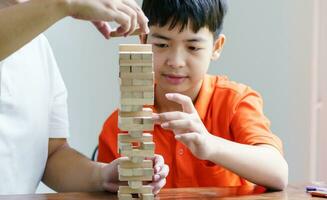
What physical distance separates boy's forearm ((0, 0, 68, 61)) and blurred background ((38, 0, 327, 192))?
4.16 ft

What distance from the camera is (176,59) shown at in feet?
4.63

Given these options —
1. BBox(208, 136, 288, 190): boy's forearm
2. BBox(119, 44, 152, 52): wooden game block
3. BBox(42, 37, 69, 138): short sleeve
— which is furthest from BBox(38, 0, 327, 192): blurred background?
BBox(119, 44, 152, 52): wooden game block

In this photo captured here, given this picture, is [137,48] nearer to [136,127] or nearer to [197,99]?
[136,127]

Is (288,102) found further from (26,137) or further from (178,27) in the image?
(26,137)

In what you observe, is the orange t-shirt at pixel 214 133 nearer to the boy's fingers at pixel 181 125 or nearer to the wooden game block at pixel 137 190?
the boy's fingers at pixel 181 125

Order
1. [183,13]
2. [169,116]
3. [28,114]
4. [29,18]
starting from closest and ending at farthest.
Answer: [29,18], [169,116], [28,114], [183,13]

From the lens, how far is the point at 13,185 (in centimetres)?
134

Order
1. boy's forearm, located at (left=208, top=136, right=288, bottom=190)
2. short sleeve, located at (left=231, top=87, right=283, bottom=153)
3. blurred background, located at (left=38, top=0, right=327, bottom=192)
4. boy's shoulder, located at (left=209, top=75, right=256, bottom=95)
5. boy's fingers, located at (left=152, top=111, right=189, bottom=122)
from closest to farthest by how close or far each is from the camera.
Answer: boy's fingers, located at (left=152, top=111, right=189, bottom=122)
boy's forearm, located at (left=208, top=136, right=288, bottom=190)
short sleeve, located at (left=231, top=87, right=283, bottom=153)
boy's shoulder, located at (left=209, top=75, right=256, bottom=95)
blurred background, located at (left=38, top=0, right=327, bottom=192)

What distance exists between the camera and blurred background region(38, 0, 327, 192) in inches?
87.5

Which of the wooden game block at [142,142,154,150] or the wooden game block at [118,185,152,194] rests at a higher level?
the wooden game block at [142,142,154,150]

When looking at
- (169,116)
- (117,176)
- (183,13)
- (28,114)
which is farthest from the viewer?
(183,13)

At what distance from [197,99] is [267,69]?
823 millimetres

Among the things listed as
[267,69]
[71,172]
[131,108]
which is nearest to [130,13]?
[131,108]

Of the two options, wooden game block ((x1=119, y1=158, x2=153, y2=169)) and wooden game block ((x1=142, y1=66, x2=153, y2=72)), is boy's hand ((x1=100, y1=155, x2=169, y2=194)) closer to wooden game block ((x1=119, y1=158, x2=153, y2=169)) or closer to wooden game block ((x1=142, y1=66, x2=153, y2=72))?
wooden game block ((x1=119, y1=158, x2=153, y2=169))
